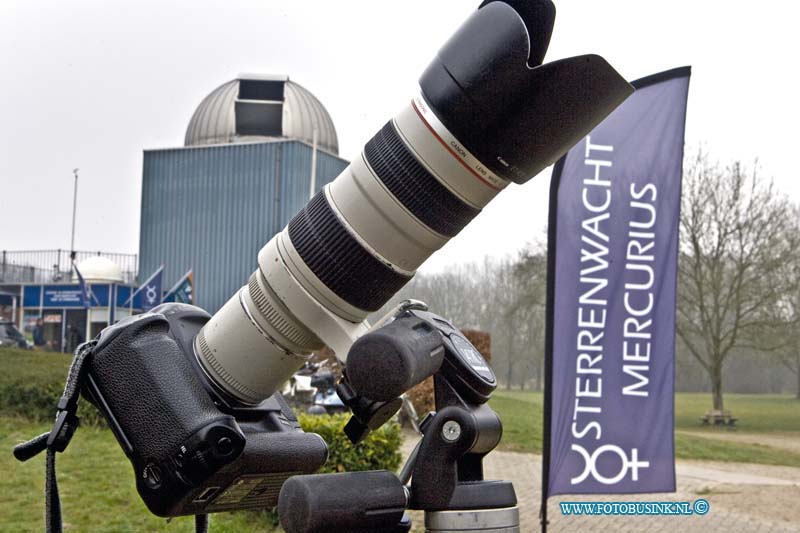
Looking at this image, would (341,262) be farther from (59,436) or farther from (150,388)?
(59,436)

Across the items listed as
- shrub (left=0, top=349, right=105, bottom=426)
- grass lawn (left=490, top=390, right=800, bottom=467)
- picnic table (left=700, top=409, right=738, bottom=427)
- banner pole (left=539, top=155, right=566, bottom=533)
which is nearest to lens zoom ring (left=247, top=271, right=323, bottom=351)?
banner pole (left=539, top=155, right=566, bottom=533)

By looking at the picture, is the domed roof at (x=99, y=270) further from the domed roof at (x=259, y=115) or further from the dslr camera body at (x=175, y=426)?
the dslr camera body at (x=175, y=426)

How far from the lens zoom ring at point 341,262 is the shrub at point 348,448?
5.36 m

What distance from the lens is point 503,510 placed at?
1.91 metres

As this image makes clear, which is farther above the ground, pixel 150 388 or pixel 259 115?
pixel 259 115

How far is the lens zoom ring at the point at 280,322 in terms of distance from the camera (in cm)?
217

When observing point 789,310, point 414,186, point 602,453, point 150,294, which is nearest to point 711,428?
point 789,310

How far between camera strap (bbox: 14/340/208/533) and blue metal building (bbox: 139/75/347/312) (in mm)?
18329

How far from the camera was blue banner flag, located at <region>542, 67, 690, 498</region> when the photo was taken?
6.98m

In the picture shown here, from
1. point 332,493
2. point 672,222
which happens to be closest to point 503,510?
point 332,493

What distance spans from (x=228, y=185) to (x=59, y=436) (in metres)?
20.1

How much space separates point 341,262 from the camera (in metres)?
2.05

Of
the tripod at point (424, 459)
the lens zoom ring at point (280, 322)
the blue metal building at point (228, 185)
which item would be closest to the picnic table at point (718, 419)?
the blue metal building at point (228, 185)

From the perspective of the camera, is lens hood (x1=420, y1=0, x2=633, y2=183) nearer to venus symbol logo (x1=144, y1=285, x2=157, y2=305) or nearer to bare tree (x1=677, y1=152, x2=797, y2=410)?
venus symbol logo (x1=144, y1=285, x2=157, y2=305)
